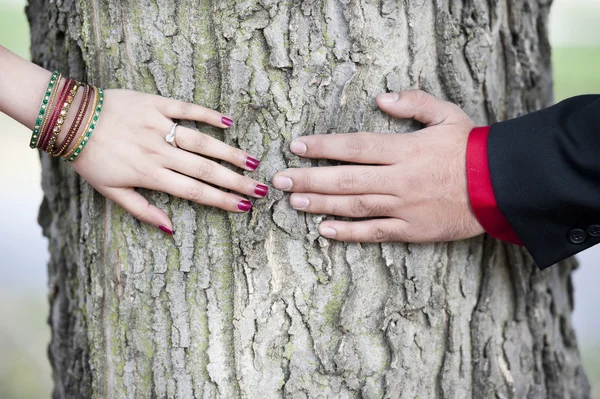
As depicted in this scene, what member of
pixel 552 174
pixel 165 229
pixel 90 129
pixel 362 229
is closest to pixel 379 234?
pixel 362 229

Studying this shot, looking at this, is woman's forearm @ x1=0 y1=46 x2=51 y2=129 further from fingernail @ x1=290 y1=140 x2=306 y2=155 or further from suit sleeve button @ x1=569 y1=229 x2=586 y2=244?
suit sleeve button @ x1=569 y1=229 x2=586 y2=244

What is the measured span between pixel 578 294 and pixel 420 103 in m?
3.73

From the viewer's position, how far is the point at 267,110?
142 centimetres

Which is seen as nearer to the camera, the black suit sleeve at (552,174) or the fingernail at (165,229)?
the black suit sleeve at (552,174)

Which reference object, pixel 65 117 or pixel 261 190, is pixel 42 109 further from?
pixel 261 190

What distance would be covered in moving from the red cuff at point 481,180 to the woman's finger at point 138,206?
764 millimetres

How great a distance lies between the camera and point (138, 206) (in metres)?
1.44

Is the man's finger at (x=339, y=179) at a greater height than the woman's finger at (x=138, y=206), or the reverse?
the man's finger at (x=339, y=179)

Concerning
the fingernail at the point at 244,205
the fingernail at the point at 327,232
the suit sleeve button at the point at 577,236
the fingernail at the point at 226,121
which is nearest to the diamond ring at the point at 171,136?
the fingernail at the point at 226,121

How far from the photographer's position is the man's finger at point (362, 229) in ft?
4.68

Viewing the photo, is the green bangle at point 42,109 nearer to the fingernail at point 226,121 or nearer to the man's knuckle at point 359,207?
the fingernail at point 226,121

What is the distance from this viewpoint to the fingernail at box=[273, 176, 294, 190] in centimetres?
140

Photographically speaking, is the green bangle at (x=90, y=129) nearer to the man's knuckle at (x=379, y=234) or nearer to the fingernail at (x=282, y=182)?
the fingernail at (x=282, y=182)

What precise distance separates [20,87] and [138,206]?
396mm
